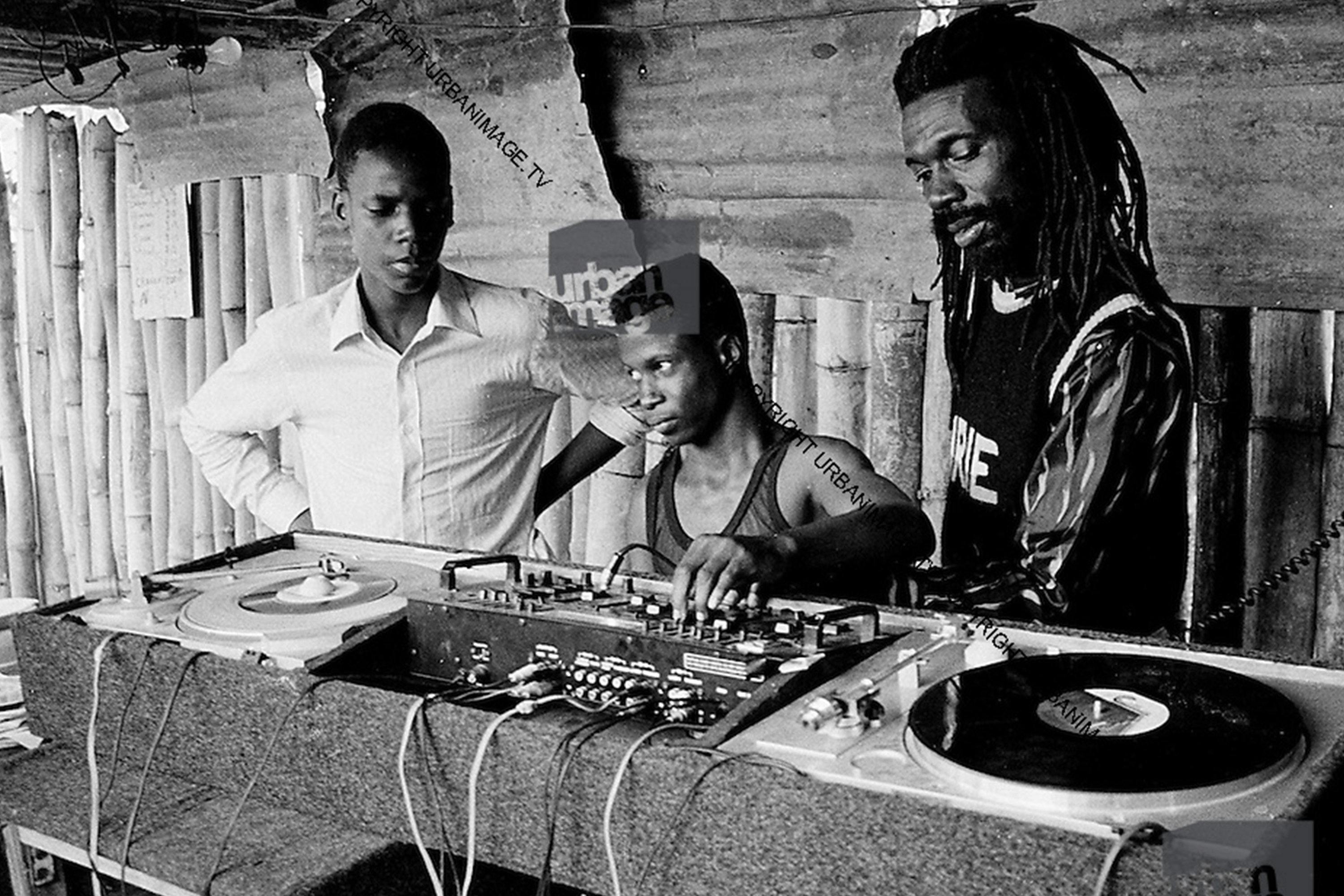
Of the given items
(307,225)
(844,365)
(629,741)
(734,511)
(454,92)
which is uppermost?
(454,92)

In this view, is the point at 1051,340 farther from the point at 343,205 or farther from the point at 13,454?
the point at 13,454

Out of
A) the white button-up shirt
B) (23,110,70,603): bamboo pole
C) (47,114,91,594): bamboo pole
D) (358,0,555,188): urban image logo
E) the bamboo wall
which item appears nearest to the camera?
the white button-up shirt

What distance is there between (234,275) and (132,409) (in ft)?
3.13

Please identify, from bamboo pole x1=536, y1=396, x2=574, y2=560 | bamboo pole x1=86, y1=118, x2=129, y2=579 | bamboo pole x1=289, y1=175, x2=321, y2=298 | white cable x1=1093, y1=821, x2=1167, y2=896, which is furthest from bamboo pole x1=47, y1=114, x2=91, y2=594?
white cable x1=1093, y1=821, x2=1167, y2=896

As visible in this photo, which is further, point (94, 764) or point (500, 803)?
point (94, 764)

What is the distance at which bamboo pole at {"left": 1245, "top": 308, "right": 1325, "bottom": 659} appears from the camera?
8.93 feet

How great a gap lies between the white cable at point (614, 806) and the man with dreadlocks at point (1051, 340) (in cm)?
100

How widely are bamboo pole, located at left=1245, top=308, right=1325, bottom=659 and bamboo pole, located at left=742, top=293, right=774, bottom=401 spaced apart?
1.23m

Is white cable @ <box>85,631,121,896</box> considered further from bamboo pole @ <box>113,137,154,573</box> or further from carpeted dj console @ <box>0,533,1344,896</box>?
bamboo pole @ <box>113,137,154,573</box>

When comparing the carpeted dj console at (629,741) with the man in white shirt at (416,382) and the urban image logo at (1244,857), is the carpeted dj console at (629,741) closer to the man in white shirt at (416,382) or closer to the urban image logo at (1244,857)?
the urban image logo at (1244,857)

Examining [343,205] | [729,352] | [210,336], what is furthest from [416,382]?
[210,336]

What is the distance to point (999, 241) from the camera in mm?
2525

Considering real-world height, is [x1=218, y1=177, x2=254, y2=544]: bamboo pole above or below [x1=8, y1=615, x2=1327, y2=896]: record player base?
above

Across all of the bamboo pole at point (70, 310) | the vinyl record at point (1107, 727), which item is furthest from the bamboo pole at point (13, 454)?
the vinyl record at point (1107, 727)
